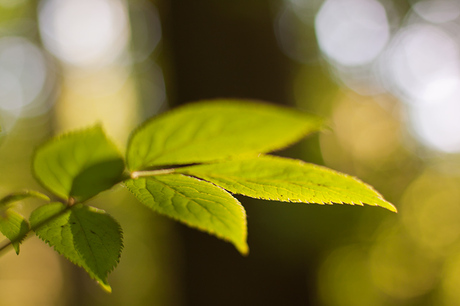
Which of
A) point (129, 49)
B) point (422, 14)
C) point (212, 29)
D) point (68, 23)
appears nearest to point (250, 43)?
point (212, 29)

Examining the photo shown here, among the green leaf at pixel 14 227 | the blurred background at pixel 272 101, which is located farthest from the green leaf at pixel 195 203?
the blurred background at pixel 272 101

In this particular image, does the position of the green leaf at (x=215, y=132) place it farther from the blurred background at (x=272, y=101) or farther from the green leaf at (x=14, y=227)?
the blurred background at (x=272, y=101)

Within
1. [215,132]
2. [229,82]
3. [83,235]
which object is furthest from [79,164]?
[229,82]

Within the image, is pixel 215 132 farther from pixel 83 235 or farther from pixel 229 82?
pixel 229 82

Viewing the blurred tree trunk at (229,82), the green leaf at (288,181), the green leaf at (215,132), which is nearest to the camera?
the green leaf at (215,132)

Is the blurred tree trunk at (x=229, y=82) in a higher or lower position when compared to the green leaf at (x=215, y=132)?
lower

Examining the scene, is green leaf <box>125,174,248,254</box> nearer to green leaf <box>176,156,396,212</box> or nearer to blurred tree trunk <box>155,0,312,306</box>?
green leaf <box>176,156,396,212</box>
